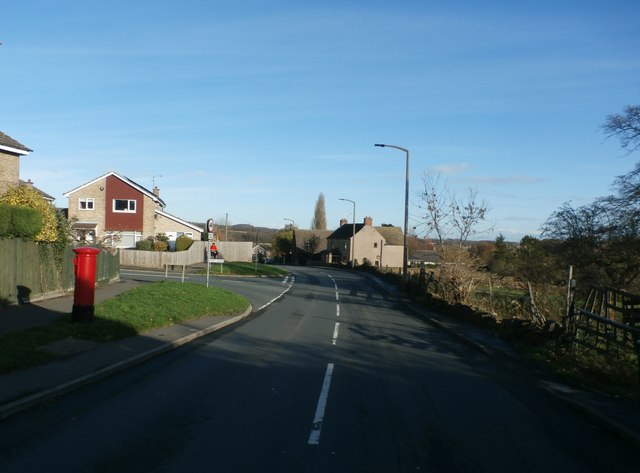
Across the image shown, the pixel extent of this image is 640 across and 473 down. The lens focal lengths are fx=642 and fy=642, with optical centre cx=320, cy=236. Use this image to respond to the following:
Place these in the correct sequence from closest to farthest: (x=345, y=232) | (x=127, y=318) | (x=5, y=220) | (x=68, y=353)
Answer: (x=68, y=353) → (x=127, y=318) → (x=5, y=220) → (x=345, y=232)

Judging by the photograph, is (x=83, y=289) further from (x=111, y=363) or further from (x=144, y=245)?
(x=144, y=245)

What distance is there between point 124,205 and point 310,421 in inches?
2010

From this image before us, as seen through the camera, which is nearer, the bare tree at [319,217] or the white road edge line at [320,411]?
the white road edge line at [320,411]

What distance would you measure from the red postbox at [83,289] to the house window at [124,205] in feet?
138

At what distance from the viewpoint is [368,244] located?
93.2 m

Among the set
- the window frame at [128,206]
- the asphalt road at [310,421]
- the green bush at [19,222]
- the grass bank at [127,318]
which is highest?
the window frame at [128,206]

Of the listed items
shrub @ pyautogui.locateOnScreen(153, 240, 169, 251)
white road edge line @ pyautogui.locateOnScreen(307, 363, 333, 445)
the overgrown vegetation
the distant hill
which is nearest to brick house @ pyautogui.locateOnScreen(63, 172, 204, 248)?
shrub @ pyautogui.locateOnScreen(153, 240, 169, 251)

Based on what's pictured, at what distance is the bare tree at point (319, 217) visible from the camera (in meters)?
125

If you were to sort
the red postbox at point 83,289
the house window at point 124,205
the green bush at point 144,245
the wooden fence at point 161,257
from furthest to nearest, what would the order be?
the house window at point 124,205 < the green bush at point 144,245 < the wooden fence at point 161,257 < the red postbox at point 83,289

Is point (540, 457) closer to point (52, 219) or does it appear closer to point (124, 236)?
point (52, 219)

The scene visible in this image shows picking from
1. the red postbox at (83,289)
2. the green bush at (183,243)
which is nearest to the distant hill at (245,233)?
the green bush at (183,243)

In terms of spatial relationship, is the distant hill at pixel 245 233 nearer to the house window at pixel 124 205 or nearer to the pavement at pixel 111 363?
the house window at pixel 124 205

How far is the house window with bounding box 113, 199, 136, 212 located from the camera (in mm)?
55656

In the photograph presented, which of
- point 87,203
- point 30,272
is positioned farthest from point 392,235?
point 30,272
